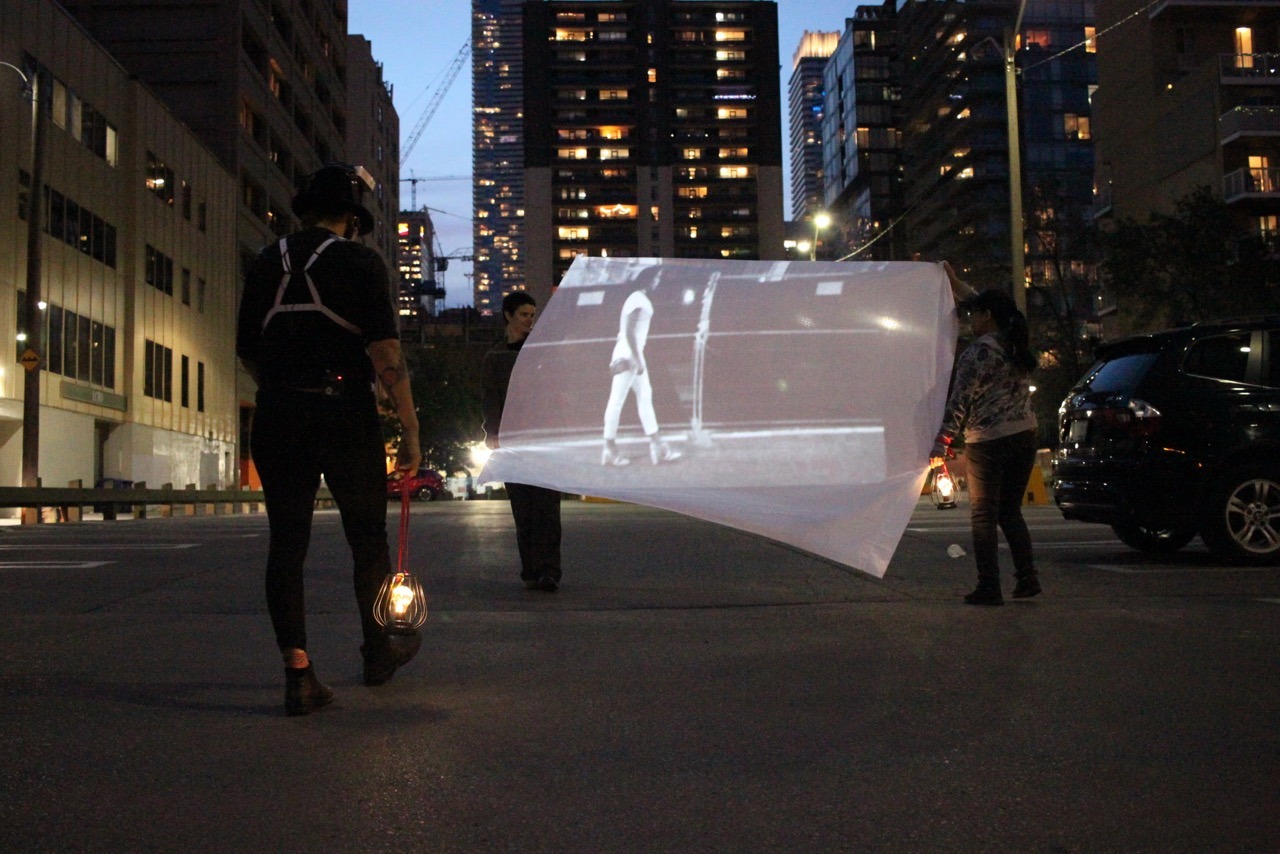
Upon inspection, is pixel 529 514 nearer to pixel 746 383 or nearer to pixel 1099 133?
pixel 746 383

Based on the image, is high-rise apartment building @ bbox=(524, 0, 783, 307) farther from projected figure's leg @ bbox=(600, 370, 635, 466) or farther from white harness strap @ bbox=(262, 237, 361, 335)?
white harness strap @ bbox=(262, 237, 361, 335)

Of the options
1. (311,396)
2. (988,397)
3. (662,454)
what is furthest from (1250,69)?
(311,396)

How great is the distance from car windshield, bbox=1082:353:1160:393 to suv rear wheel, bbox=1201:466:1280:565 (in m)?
0.91

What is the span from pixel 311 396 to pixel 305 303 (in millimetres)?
330

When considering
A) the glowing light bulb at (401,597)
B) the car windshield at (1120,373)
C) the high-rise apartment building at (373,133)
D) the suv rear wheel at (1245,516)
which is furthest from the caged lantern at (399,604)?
the high-rise apartment building at (373,133)

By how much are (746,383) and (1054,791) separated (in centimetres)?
353

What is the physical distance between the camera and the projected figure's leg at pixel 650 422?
6586 millimetres

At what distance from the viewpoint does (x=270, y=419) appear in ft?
14.4

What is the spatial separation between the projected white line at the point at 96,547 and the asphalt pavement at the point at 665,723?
3.64 metres

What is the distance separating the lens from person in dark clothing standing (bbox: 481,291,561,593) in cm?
777

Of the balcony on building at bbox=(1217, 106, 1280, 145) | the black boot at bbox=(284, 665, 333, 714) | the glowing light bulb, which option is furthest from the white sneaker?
the balcony on building at bbox=(1217, 106, 1280, 145)

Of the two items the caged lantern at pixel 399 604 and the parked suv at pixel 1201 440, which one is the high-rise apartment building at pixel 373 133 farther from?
the caged lantern at pixel 399 604

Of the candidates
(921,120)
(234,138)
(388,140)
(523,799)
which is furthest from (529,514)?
(921,120)

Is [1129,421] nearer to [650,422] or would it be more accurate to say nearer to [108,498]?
[650,422]
